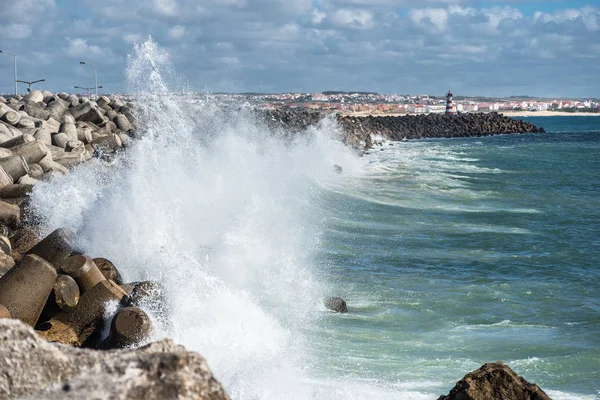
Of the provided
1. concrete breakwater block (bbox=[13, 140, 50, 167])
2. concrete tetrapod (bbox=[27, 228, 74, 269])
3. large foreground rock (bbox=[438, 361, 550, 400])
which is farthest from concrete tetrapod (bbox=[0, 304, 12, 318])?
concrete breakwater block (bbox=[13, 140, 50, 167])

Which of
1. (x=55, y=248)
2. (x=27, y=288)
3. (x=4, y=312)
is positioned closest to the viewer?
(x=4, y=312)

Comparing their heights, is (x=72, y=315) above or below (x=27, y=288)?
below

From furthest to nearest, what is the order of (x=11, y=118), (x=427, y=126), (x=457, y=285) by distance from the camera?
(x=427, y=126) < (x=11, y=118) < (x=457, y=285)

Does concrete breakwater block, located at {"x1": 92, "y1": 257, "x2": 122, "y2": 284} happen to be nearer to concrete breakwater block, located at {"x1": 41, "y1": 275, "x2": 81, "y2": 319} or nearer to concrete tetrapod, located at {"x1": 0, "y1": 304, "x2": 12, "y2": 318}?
concrete breakwater block, located at {"x1": 41, "y1": 275, "x2": 81, "y2": 319}

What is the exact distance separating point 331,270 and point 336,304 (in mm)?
2367

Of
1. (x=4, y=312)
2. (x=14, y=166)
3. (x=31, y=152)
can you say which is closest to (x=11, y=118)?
(x=31, y=152)

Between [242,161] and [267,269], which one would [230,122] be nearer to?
[242,161]

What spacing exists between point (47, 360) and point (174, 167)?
1037 centimetres

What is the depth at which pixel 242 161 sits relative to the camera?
19391mm

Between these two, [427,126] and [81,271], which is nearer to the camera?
[81,271]

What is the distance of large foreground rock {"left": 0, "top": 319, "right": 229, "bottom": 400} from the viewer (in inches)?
79.5

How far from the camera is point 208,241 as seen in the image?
1092 cm

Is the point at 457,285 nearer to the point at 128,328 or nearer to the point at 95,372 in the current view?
the point at 128,328

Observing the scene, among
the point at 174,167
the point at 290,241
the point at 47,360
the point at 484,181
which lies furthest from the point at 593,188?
the point at 47,360
